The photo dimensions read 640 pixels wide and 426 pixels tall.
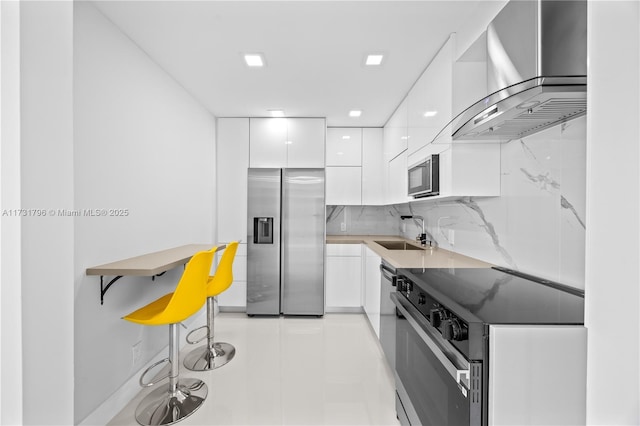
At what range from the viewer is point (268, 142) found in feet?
13.0

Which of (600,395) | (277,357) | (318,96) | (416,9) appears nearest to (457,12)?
(416,9)

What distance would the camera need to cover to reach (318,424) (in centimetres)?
194

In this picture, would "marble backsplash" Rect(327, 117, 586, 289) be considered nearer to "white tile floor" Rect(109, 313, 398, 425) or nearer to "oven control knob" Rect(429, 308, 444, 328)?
"oven control knob" Rect(429, 308, 444, 328)

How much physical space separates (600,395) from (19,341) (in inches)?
44.4

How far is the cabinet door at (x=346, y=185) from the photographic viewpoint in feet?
13.9

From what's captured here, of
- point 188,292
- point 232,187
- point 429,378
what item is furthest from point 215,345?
point 429,378

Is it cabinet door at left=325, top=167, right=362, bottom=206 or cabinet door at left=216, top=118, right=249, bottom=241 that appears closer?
cabinet door at left=216, top=118, right=249, bottom=241

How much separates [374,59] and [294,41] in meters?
0.64

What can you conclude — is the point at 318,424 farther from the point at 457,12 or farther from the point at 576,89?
the point at 457,12

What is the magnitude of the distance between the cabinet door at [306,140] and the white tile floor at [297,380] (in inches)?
79.0

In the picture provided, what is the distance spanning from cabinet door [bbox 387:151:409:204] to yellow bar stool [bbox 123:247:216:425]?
1.91 meters

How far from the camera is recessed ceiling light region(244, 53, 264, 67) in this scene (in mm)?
2359

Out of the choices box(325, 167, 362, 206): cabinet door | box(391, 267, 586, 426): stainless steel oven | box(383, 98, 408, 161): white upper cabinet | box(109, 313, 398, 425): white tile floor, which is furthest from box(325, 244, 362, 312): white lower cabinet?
box(391, 267, 586, 426): stainless steel oven

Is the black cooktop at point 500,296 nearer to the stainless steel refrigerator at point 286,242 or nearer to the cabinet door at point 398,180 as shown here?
the cabinet door at point 398,180
